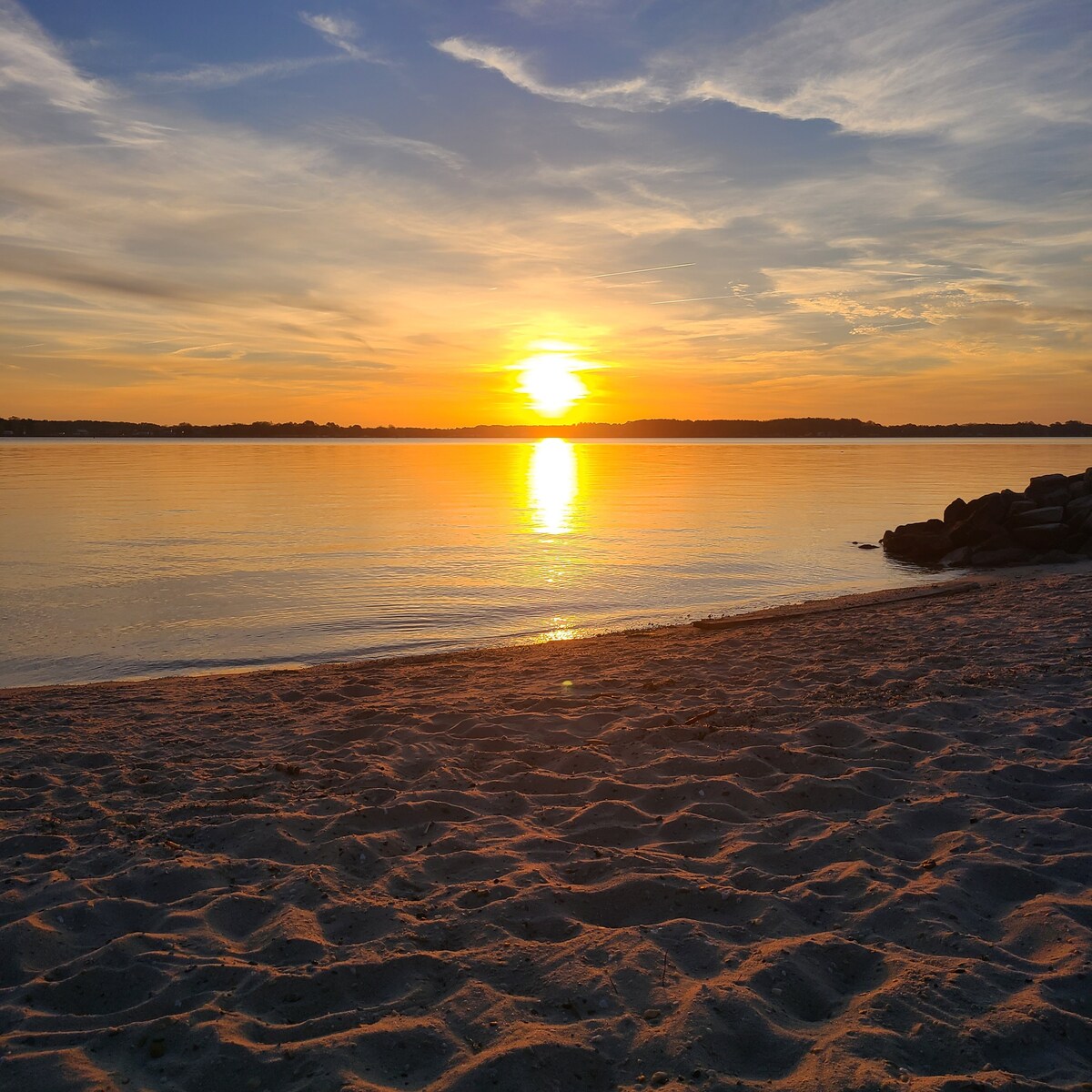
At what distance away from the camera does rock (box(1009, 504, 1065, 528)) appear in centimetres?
2152

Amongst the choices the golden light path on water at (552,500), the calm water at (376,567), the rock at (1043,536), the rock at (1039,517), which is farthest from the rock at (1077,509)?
the golden light path on water at (552,500)

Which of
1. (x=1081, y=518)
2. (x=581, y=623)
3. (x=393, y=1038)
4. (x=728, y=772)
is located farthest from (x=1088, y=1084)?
(x=1081, y=518)

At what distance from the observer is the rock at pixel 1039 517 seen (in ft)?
70.6

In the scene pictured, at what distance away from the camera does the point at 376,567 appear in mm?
21719

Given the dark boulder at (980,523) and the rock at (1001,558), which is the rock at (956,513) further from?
the rock at (1001,558)

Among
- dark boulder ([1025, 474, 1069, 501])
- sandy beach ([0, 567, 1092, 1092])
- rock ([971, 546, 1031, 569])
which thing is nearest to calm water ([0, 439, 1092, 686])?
rock ([971, 546, 1031, 569])

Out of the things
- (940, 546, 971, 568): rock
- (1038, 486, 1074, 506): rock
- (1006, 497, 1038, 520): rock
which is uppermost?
(1038, 486, 1074, 506): rock

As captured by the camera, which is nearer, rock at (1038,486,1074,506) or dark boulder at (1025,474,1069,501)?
rock at (1038,486,1074,506)

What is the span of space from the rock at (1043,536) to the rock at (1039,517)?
23cm

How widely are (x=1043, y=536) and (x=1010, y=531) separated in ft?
2.76

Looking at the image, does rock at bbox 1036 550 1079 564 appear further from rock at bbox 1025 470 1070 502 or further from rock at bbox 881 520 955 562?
rock at bbox 1025 470 1070 502

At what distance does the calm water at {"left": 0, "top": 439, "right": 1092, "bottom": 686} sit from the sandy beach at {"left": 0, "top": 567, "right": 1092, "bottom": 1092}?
5595 millimetres

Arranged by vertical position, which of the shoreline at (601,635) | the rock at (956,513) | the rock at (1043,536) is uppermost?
the rock at (956,513)

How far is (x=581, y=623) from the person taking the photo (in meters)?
15.6
